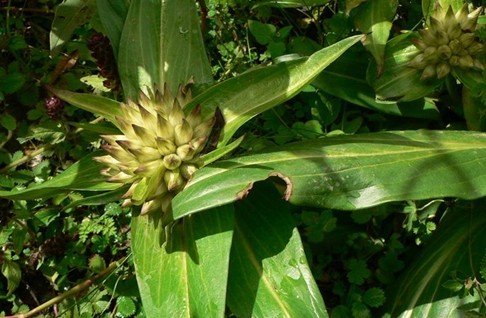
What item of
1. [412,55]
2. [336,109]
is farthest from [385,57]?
[336,109]

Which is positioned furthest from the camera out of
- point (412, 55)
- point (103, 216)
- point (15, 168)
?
point (15, 168)

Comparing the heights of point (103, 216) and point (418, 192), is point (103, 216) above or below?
below

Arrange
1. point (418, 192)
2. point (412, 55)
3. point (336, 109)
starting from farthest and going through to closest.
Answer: point (336, 109) < point (412, 55) < point (418, 192)

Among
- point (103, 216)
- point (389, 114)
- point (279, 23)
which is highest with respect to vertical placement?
point (279, 23)

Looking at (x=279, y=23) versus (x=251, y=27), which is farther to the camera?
(x=279, y=23)

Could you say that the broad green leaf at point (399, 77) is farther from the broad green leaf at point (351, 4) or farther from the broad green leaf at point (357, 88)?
the broad green leaf at point (351, 4)

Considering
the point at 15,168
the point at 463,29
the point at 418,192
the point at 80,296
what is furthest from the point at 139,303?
the point at 463,29

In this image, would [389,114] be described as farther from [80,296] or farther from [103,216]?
[80,296]
